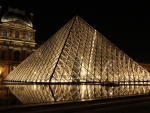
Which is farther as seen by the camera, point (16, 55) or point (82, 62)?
point (16, 55)

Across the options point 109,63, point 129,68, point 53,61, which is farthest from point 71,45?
point 129,68

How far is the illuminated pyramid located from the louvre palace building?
21.0 metres

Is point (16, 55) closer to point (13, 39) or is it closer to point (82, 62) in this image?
point (13, 39)

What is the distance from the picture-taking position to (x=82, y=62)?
60.8ft

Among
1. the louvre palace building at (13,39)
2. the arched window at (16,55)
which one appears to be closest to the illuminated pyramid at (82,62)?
Answer: the louvre palace building at (13,39)

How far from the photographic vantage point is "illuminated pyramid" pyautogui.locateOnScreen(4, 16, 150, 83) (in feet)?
56.7

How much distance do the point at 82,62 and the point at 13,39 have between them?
27186 mm

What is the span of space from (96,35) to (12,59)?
24.4 meters

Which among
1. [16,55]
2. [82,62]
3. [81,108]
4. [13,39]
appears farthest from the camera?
[16,55]

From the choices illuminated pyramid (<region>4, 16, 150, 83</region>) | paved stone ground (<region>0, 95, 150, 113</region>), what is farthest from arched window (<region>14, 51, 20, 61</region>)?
paved stone ground (<region>0, 95, 150, 113</region>)

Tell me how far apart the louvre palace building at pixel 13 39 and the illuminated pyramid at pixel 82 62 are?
21.0 metres

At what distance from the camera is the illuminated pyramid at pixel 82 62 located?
17294 mm

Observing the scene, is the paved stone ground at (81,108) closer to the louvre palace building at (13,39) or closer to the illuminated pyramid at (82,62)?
the illuminated pyramid at (82,62)

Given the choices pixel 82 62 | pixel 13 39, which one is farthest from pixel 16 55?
pixel 82 62
